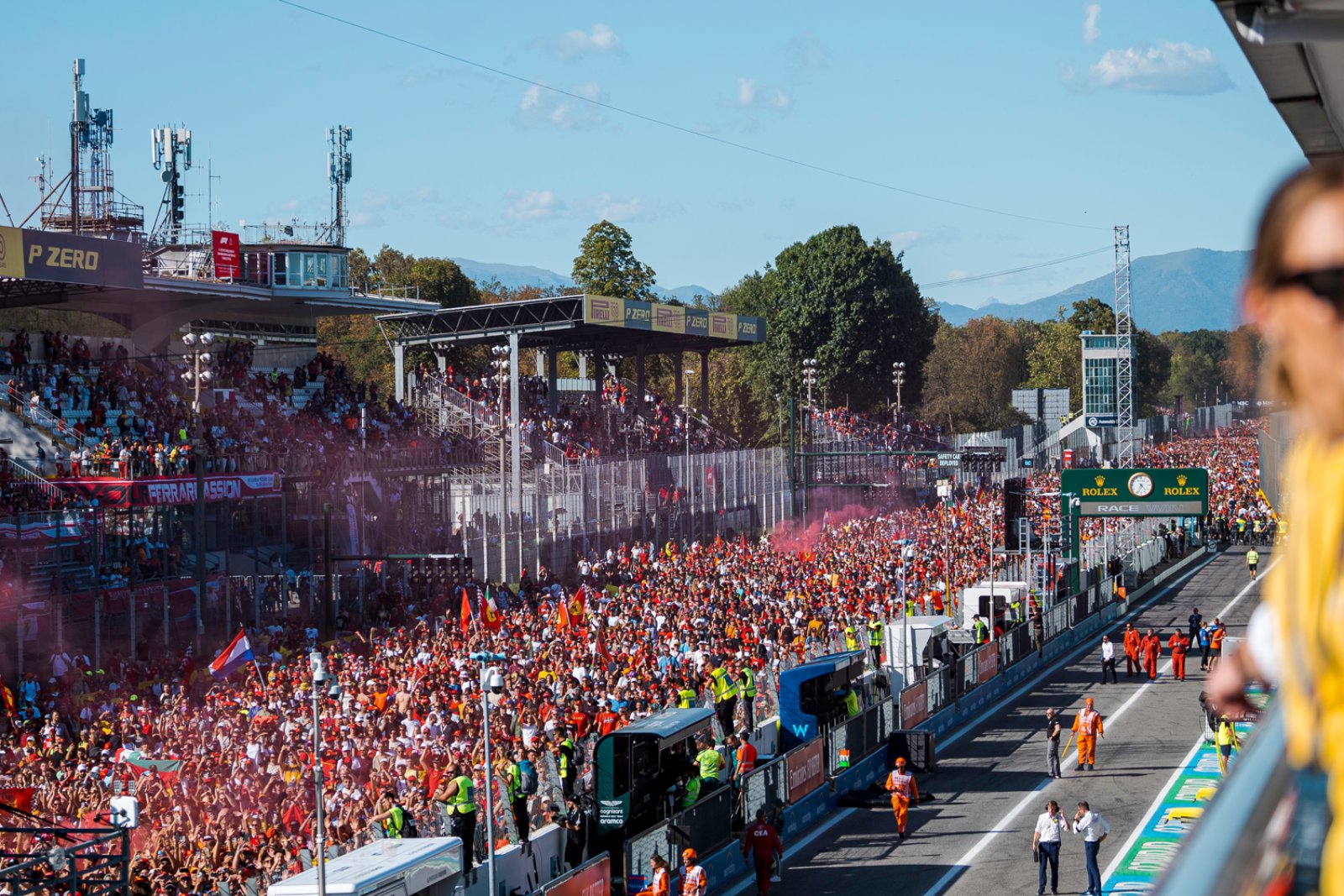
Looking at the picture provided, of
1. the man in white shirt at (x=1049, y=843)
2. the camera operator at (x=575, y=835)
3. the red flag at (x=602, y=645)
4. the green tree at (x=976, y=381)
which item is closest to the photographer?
the man in white shirt at (x=1049, y=843)

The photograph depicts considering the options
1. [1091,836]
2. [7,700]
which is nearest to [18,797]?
[7,700]

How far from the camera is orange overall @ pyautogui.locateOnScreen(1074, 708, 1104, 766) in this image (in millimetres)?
25406

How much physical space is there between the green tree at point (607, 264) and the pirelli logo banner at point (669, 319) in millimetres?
19117

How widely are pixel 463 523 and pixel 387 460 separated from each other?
126 inches

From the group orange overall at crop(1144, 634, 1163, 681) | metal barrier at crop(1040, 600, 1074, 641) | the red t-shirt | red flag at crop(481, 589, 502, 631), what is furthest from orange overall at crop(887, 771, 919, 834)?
metal barrier at crop(1040, 600, 1074, 641)

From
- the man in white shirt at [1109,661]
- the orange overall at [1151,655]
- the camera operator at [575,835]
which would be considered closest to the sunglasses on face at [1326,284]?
the camera operator at [575,835]

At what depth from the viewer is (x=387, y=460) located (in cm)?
4053

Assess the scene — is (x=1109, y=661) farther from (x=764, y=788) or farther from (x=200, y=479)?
(x=200, y=479)

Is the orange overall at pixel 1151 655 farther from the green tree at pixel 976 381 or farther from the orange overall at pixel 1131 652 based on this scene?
the green tree at pixel 976 381

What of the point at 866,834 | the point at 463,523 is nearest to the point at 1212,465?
the point at 463,523

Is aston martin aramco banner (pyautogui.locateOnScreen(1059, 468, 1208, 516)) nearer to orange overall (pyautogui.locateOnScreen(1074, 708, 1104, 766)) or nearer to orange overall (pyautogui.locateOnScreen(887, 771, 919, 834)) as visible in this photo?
orange overall (pyautogui.locateOnScreen(1074, 708, 1104, 766))

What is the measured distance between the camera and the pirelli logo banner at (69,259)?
34406 millimetres

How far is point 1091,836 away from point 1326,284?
18761 mm

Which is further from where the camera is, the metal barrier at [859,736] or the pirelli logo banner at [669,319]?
the pirelli logo banner at [669,319]
